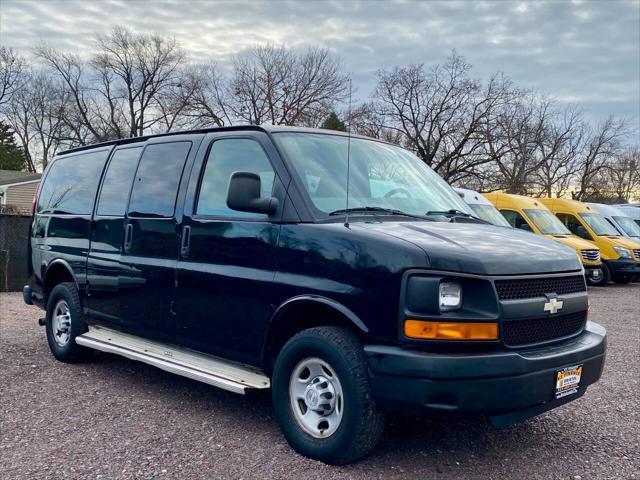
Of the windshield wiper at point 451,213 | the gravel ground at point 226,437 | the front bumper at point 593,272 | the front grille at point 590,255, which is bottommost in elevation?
the front bumper at point 593,272

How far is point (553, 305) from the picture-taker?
3.74m

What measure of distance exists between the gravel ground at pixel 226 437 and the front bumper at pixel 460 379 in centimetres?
42

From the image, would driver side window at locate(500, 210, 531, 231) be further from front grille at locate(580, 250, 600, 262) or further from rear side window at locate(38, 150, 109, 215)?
rear side window at locate(38, 150, 109, 215)

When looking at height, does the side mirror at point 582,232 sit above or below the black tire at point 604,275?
above

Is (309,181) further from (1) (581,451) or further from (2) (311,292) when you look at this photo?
(1) (581,451)

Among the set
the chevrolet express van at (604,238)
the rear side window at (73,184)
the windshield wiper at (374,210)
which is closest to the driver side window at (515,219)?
the chevrolet express van at (604,238)

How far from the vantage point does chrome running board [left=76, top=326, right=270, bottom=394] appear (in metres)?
4.18

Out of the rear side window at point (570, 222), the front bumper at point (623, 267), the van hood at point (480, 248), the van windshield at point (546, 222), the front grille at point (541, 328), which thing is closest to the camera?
the van hood at point (480, 248)

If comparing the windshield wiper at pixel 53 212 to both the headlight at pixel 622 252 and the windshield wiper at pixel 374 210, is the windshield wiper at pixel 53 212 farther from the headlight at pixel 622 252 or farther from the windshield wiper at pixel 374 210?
the headlight at pixel 622 252

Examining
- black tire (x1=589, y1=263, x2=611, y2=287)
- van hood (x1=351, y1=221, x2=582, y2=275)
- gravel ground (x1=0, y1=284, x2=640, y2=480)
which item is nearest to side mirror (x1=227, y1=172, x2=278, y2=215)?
van hood (x1=351, y1=221, x2=582, y2=275)

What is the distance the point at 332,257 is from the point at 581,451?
7.08 ft

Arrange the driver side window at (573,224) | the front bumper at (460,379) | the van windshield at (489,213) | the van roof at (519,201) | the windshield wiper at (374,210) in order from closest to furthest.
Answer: the front bumper at (460,379) < the windshield wiper at (374,210) < the van windshield at (489,213) < the van roof at (519,201) < the driver side window at (573,224)

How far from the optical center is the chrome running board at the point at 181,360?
4178 millimetres

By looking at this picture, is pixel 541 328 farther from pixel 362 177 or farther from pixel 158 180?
pixel 158 180
